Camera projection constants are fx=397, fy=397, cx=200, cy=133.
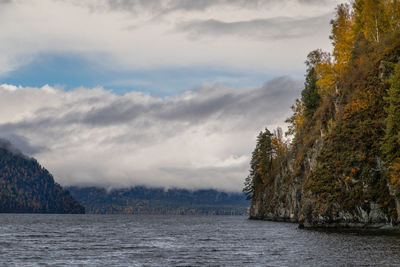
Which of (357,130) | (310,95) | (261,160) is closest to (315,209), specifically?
(357,130)

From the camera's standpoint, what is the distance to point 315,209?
221ft

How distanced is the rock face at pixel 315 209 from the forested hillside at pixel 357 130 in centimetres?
15

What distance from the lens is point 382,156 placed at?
2260 inches

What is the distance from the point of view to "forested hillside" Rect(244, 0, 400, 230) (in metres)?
55.8

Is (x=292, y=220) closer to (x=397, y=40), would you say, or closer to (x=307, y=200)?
(x=307, y=200)

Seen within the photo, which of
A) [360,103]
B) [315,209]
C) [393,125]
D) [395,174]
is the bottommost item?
[315,209]

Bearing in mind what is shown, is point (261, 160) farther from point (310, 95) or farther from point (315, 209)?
point (315, 209)

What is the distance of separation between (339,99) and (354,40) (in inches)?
515

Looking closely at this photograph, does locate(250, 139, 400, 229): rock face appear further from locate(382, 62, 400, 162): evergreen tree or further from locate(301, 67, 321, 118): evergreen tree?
locate(301, 67, 321, 118): evergreen tree

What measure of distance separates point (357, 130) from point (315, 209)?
15.1m

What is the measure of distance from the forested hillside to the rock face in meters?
0.15

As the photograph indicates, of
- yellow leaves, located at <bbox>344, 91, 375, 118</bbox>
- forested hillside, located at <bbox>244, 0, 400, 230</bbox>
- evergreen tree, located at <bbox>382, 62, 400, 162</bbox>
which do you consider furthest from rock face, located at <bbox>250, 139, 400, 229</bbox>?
yellow leaves, located at <bbox>344, 91, 375, 118</bbox>

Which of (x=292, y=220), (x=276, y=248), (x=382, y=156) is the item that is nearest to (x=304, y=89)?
(x=292, y=220)

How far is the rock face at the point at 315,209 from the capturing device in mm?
56844
